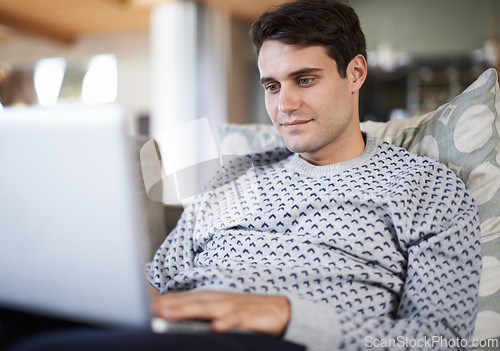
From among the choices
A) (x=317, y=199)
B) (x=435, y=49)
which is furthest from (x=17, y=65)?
(x=317, y=199)

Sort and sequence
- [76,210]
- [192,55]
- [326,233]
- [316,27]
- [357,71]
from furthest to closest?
1. [192,55]
2. [357,71]
3. [316,27]
4. [326,233]
5. [76,210]

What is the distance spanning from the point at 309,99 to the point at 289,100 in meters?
0.05

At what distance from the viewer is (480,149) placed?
1.10m

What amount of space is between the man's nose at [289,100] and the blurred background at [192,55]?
135 inches

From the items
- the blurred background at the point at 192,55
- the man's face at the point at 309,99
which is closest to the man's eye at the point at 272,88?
the man's face at the point at 309,99

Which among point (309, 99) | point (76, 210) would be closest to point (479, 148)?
point (309, 99)

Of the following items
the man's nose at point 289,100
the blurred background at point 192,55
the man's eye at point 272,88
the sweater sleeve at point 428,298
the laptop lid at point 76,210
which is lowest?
the sweater sleeve at point 428,298

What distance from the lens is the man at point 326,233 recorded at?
29.3 inches

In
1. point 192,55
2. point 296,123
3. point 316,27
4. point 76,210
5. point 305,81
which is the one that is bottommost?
point 76,210

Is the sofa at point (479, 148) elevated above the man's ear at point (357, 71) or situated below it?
below

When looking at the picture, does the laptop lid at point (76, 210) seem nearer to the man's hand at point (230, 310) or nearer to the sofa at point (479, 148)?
the man's hand at point (230, 310)

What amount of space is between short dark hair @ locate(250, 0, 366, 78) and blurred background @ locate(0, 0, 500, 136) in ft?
11.1

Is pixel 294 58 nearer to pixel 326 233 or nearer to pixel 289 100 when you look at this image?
pixel 289 100

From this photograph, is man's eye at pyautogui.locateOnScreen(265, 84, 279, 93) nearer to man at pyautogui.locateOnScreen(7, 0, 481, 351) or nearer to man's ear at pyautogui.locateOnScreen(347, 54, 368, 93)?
man at pyautogui.locateOnScreen(7, 0, 481, 351)
